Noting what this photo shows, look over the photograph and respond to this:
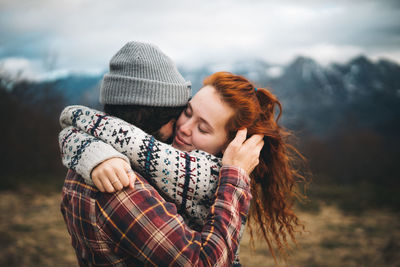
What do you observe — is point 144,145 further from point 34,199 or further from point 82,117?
point 34,199

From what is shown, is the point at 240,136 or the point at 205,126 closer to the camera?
the point at 240,136

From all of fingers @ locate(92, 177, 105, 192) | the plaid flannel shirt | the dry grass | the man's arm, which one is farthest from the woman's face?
the dry grass

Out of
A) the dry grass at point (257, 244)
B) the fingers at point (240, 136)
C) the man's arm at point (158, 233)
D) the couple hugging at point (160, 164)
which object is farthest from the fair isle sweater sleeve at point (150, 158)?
the dry grass at point (257, 244)

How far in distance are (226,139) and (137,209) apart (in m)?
0.83

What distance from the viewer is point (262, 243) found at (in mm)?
6711

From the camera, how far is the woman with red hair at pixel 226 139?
1258 mm

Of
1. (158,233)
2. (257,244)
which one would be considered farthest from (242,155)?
(257,244)

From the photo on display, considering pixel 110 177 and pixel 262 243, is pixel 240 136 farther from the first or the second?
pixel 262 243

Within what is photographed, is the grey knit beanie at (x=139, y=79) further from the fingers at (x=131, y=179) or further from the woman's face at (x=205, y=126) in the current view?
the fingers at (x=131, y=179)

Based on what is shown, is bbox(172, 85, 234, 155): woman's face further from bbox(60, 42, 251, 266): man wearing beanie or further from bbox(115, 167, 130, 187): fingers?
bbox(115, 167, 130, 187): fingers

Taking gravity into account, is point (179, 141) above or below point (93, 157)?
below

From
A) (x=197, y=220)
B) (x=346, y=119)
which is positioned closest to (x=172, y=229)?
(x=197, y=220)

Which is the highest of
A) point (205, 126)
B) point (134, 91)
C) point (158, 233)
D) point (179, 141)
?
point (134, 91)

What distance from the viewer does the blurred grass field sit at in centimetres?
512
